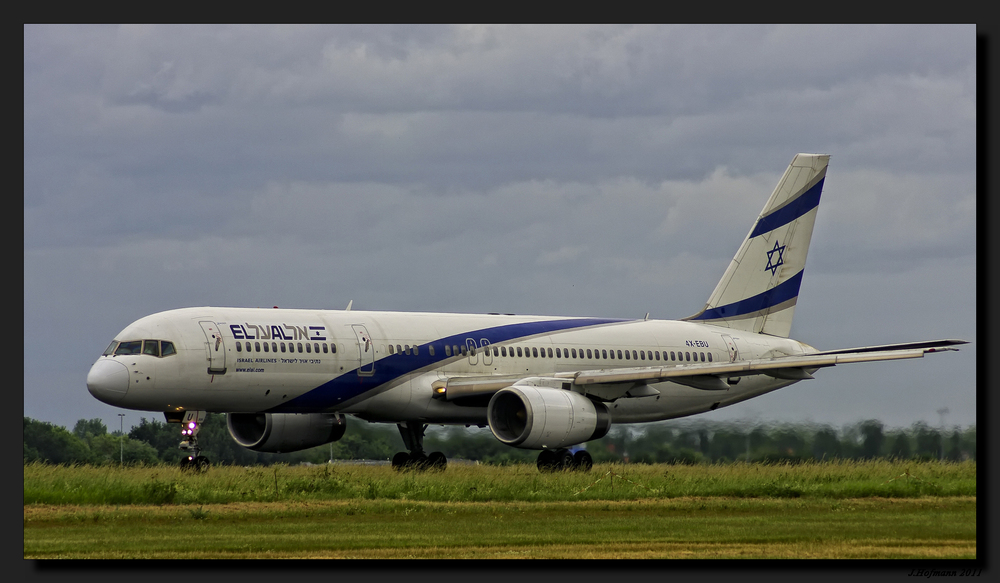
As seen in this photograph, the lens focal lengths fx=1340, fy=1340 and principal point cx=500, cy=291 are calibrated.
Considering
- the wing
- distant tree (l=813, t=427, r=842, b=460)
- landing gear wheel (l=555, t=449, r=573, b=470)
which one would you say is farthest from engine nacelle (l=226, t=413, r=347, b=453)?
distant tree (l=813, t=427, r=842, b=460)

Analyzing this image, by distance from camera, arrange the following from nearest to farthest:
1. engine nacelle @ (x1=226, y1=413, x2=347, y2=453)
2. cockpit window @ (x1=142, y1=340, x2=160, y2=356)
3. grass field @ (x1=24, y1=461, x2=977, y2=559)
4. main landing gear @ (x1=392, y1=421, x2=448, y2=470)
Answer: grass field @ (x1=24, y1=461, x2=977, y2=559) → cockpit window @ (x1=142, y1=340, x2=160, y2=356) → engine nacelle @ (x1=226, y1=413, x2=347, y2=453) → main landing gear @ (x1=392, y1=421, x2=448, y2=470)

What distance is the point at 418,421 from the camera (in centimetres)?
3622

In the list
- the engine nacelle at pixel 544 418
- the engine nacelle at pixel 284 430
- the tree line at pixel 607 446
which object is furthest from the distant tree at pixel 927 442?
the engine nacelle at pixel 284 430

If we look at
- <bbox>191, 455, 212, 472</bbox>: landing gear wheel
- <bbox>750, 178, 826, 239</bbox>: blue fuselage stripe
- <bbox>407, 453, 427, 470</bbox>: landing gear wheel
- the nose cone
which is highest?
<bbox>750, 178, 826, 239</bbox>: blue fuselage stripe

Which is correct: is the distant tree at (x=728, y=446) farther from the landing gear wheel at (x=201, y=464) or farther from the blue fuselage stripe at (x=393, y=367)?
the landing gear wheel at (x=201, y=464)

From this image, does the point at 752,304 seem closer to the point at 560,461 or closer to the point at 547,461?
the point at 560,461

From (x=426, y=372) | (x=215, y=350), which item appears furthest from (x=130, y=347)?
(x=426, y=372)

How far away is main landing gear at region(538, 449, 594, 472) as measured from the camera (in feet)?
117

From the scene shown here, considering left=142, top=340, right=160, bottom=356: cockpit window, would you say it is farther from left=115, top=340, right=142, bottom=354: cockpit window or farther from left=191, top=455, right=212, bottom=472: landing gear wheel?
left=191, top=455, right=212, bottom=472: landing gear wheel

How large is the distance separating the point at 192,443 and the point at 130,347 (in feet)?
8.98

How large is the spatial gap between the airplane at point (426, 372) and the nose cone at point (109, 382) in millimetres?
32

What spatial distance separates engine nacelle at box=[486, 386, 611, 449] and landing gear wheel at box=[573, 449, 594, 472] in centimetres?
166

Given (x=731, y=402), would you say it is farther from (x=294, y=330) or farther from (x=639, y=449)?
(x=294, y=330)

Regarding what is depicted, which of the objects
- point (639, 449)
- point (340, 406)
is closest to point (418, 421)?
point (340, 406)
